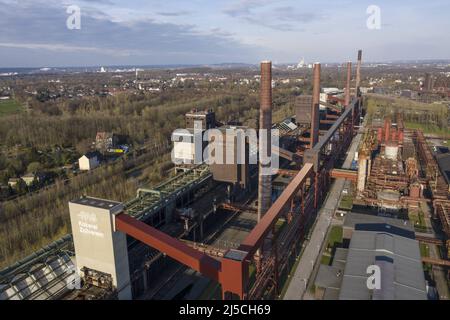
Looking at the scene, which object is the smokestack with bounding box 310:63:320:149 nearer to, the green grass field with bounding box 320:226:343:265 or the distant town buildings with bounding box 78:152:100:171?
the green grass field with bounding box 320:226:343:265

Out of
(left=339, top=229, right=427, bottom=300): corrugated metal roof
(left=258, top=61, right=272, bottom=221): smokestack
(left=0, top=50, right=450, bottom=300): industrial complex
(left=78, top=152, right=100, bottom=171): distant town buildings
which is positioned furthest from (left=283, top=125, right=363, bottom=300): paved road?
(left=78, top=152, right=100, bottom=171): distant town buildings

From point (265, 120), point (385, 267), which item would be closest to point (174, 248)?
point (385, 267)

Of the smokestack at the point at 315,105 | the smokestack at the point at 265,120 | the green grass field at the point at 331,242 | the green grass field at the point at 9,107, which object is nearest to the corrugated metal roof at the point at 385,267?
the green grass field at the point at 331,242

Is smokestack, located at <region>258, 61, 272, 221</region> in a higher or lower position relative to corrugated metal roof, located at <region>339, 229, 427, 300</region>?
higher

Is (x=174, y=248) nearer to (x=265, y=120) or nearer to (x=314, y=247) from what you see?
(x=265, y=120)

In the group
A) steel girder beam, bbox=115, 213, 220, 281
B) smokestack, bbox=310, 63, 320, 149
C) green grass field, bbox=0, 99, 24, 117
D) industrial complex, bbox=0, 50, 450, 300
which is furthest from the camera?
green grass field, bbox=0, 99, 24, 117

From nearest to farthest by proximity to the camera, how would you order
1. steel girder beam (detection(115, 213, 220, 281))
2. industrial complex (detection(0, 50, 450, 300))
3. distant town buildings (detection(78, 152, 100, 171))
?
steel girder beam (detection(115, 213, 220, 281)) < industrial complex (detection(0, 50, 450, 300)) < distant town buildings (detection(78, 152, 100, 171))
